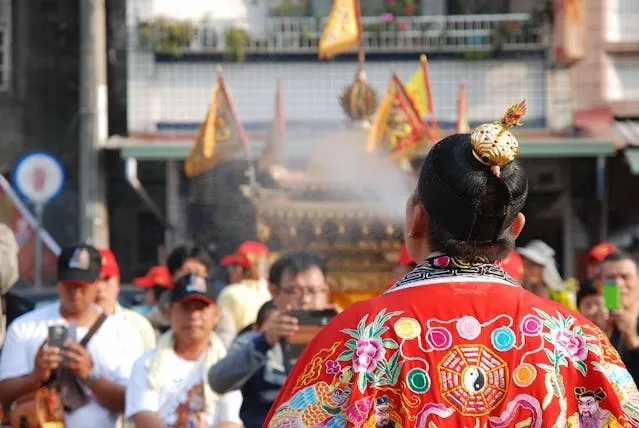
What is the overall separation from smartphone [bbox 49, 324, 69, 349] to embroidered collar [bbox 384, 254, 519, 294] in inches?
127

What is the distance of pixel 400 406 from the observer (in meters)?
3.15

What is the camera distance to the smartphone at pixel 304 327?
219 inches

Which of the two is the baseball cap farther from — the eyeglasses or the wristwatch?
the wristwatch

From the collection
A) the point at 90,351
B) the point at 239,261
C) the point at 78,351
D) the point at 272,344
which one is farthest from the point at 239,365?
the point at 239,261

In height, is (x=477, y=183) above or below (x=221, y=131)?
above

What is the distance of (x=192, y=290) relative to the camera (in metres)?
6.12

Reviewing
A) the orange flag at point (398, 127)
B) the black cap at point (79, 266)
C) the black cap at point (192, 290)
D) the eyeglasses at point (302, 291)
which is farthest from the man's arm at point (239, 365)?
the orange flag at point (398, 127)

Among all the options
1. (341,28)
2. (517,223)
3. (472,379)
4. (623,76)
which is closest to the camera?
(472,379)

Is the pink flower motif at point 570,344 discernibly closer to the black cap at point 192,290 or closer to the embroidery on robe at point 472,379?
the embroidery on robe at point 472,379

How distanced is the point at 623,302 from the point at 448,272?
3321 mm

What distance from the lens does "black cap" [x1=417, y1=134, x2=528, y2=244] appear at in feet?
10.5

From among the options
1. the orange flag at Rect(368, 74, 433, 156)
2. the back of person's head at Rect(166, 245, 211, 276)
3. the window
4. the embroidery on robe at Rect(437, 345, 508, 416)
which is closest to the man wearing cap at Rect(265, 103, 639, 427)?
the embroidery on robe at Rect(437, 345, 508, 416)

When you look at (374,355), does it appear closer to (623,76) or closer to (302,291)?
(302,291)

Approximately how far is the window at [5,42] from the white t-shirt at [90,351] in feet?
47.3
